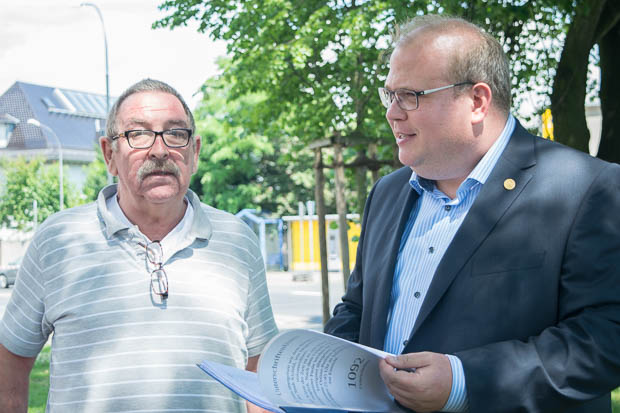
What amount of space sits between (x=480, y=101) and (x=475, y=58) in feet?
0.45

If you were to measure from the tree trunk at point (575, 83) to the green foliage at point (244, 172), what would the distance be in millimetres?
32935

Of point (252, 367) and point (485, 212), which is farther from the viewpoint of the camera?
point (252, 367)

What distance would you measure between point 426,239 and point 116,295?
111 cm

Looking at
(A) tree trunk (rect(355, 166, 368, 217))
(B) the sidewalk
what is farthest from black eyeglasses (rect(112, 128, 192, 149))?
(B) the sidewalk

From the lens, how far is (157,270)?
2.53m

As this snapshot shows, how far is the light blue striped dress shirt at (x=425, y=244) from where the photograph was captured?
85.1 inches

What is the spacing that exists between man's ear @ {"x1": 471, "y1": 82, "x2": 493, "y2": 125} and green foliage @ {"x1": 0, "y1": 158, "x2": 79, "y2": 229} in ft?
155

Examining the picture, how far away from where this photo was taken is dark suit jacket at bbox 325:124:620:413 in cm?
179

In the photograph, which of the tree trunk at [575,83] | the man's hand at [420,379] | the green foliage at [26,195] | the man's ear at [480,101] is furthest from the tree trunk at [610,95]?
the green foliage at [26,195]

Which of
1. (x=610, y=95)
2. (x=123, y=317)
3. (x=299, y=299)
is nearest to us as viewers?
(x=123, y=317)

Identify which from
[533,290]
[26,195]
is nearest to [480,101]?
[533,290]

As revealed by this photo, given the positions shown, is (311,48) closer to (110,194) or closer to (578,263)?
(110,194)

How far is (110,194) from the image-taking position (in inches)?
111

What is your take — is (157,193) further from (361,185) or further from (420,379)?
(361,185)
